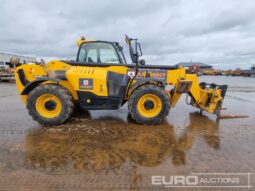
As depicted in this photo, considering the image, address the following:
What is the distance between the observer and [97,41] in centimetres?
Result: 612

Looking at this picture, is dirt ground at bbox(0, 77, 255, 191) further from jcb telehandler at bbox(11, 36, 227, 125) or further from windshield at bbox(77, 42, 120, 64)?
windshield at bbox(77, 42, 120, 64)

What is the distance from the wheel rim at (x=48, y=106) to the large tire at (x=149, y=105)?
180 cm

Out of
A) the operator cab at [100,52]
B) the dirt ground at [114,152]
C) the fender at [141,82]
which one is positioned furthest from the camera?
the operator cab at [100,52]

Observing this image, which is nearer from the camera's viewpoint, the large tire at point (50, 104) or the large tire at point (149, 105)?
the large tire at point (50, 104)

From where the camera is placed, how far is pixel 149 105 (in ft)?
18.6

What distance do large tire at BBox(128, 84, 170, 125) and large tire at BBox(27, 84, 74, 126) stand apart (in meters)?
1.56

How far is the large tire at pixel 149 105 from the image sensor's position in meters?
5.58

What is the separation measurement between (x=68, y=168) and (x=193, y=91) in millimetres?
4364

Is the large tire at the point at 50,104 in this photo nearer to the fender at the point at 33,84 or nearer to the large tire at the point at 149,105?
the fender at the point at 33,84

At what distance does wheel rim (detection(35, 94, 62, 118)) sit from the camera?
5.55 meters

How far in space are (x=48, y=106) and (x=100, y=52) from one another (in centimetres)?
197

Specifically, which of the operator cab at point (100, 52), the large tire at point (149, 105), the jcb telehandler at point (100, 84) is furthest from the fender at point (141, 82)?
the operator cab at point (100, 52)

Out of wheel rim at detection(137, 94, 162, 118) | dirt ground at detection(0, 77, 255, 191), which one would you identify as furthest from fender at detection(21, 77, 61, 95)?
wheel rim at detection(137, 94, 162, 118)

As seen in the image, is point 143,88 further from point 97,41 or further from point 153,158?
point 153,158
